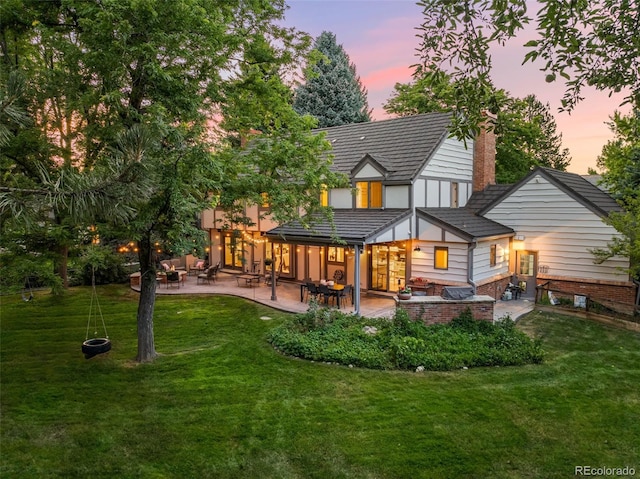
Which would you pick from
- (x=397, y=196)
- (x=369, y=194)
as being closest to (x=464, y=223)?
(x=397, y=196)

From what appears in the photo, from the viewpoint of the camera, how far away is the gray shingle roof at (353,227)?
533 inches

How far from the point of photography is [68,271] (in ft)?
62.2

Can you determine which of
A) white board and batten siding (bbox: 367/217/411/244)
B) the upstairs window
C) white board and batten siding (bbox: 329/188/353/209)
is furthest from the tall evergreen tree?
white board and batten siding (bbox: 367/217/411/244)

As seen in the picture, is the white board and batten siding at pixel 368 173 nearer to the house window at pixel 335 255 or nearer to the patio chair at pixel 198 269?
the house window at pixel 335 255

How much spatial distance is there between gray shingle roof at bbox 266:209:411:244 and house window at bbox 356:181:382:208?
0.28 m

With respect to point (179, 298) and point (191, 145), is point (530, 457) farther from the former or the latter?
point (179, 298)

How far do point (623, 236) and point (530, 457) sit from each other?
11.7 m

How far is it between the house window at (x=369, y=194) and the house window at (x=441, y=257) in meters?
2.79

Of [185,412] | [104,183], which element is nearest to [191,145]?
[104,183]

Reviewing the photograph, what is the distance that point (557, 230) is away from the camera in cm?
1600

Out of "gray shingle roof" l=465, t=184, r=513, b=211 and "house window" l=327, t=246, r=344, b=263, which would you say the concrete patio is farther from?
"gray shingle roof" l=465, t=184, r=513, b=211

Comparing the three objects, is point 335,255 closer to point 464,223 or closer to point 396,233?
point 396,233

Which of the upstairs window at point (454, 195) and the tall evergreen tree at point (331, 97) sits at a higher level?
the tall evergreen tree at point (331, 97)

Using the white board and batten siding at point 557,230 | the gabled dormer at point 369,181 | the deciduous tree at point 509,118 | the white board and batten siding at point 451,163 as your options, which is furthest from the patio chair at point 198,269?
the white board and batten siding at point 557,230
